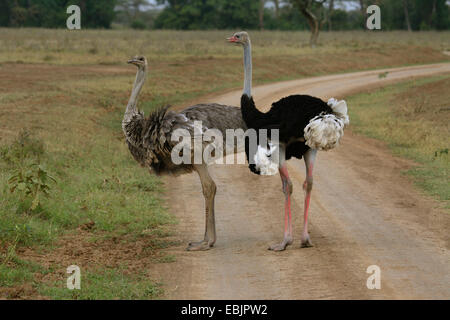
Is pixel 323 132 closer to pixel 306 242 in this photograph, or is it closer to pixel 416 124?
pixel 306 242

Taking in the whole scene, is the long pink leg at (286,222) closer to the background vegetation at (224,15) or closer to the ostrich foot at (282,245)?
the ostrich foot at (282,245)

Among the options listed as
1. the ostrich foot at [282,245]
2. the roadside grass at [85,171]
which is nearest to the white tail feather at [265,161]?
the ostrich foot at [282,245]

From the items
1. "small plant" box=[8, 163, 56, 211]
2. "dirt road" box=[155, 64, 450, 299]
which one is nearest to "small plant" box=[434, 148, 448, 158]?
"dirt road" box=[155, 64, 450, 299]

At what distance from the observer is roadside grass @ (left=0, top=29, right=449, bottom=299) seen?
6.29 metres

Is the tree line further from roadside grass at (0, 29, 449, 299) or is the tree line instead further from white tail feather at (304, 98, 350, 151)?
white tail feather at (304, 98, 350, 151)

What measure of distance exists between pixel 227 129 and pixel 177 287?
1.73m

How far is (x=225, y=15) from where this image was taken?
64500 millimetres

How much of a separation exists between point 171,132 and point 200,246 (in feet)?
3.59

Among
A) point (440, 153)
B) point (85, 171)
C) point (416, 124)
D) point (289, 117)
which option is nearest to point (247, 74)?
point (289, 117)

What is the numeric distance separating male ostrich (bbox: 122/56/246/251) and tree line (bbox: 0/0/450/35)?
48939mm

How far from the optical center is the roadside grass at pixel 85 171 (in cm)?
629

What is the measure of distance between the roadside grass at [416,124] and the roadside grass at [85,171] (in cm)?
385
